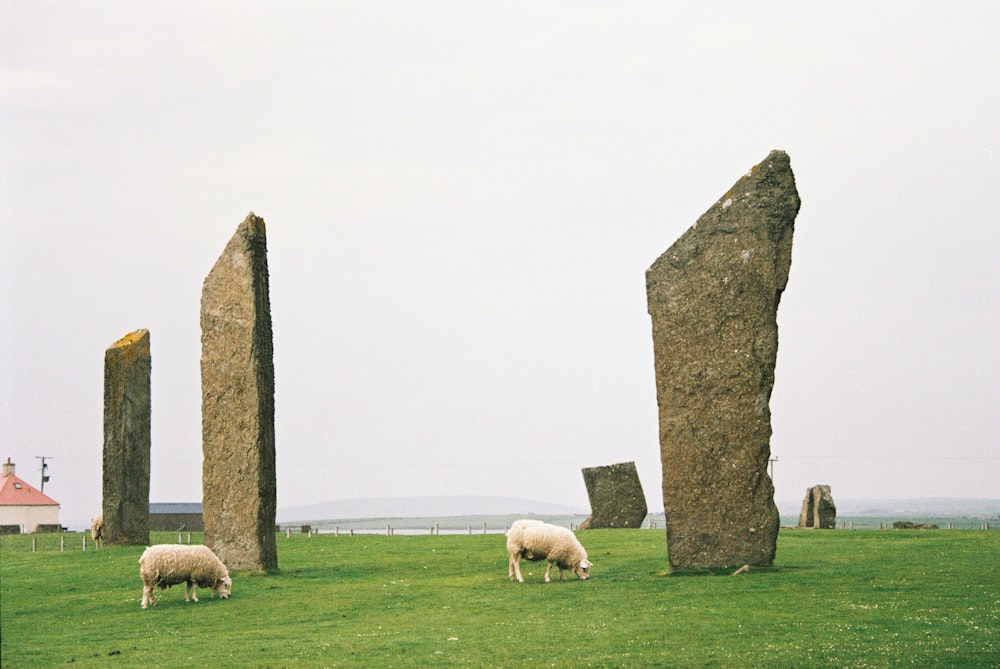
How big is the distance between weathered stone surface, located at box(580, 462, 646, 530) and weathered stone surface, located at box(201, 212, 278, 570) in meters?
15.4

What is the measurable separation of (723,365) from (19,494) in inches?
2049

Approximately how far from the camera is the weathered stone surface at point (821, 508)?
41.1 meters

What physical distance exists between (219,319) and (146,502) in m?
10.5

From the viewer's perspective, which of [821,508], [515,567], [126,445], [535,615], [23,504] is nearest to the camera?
[535,615]

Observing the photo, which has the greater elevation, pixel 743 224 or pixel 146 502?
pixel 743 224

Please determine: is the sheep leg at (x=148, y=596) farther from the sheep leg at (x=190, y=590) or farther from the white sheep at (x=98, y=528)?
the white sheep at (x=98, y=528)

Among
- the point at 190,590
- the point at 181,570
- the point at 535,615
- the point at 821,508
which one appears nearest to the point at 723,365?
the point at 535,615

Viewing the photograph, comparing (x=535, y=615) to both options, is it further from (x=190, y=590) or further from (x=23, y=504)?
(x=23, y=504)

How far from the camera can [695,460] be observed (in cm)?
2036

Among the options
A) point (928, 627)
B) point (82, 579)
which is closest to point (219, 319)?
point (82, 579)

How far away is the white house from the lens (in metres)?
60.8

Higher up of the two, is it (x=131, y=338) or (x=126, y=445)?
(x=131, y=338)

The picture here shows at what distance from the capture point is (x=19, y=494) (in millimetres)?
62469

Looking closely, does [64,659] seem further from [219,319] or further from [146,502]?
A: [146,502]
